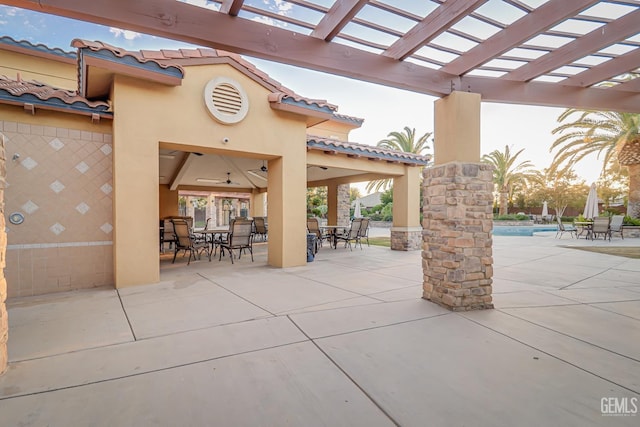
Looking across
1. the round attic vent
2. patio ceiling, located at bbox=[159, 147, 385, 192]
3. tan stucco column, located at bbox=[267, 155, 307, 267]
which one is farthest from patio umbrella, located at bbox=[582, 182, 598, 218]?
the round attic vent

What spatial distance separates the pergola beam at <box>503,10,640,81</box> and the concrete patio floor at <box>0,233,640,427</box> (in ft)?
10.9

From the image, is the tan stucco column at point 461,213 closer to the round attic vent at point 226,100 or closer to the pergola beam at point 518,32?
the pergola beam at point 518,32

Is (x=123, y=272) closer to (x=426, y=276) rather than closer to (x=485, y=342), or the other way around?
(x=426, y=276)

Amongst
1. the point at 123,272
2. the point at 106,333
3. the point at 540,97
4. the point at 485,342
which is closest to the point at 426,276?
the point at 485,342

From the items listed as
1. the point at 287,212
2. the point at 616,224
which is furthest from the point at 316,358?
the point at 616,224

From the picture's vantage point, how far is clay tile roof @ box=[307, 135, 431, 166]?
8.41 metres

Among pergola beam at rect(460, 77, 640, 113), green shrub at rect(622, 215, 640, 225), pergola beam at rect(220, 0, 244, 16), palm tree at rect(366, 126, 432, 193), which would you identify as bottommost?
green shrub at rect(622, 215, 640, 225)

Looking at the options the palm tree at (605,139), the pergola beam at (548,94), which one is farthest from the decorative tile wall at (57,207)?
the palm tree at (605,139)

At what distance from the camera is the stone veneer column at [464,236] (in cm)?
415

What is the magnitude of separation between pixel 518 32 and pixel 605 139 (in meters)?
18.8

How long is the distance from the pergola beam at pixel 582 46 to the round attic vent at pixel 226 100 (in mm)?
5073

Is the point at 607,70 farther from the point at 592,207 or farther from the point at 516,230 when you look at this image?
the point at 516,230

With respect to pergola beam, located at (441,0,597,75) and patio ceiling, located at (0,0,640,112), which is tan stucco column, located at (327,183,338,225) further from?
pergola beam, located at (441,0,597,75)

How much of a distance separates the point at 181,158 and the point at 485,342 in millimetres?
9169
